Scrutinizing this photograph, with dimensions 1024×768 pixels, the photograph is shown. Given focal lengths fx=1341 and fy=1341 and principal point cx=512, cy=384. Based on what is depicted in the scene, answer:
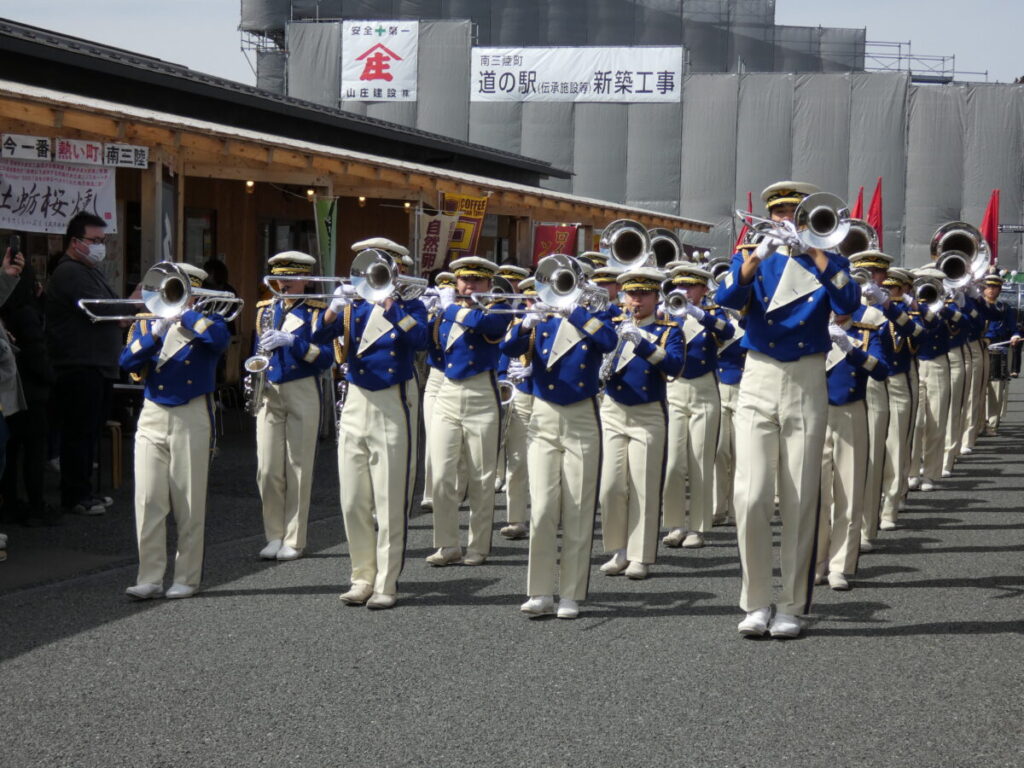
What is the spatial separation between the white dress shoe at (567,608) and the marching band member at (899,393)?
357 cm

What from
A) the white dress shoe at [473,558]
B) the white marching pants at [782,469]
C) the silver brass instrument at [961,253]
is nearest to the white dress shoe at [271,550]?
the white dress shoe at [473,558]

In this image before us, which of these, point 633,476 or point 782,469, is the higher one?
point 782,469

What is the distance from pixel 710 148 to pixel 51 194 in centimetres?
2913

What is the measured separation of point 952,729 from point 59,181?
8404 mm

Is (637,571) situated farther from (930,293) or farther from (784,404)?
(930,293)

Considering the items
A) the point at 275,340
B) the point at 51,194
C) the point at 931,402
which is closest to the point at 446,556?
the point at 275,340

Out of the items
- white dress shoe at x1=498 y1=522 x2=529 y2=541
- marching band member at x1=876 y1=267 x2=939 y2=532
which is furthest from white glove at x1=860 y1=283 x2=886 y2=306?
white dress shoe at x1=498 y1=522 x2=529 y2=541

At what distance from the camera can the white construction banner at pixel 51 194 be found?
1054 cm

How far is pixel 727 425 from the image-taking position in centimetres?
1044

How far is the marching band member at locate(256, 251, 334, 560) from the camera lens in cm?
865

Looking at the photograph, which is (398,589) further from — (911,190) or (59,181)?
(911,190)

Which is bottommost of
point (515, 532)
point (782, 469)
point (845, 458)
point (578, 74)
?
point (515, 532)

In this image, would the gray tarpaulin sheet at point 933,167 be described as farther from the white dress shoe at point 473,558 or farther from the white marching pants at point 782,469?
the white marching pants at point 782,469

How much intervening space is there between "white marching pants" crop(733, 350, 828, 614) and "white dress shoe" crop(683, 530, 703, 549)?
100 inches
